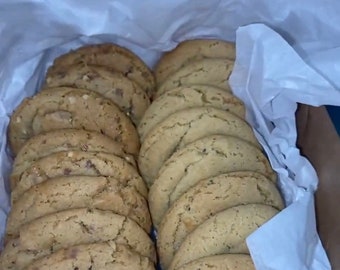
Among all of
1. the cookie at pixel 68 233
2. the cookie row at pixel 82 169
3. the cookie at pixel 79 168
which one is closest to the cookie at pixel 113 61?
the cookie row at pixel 82 169

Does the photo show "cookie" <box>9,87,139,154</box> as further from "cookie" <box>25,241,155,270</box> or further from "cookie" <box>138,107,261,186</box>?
"cookie" <box>25,241,155,270</box>

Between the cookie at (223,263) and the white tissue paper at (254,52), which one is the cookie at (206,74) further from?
the cookie at (223,263)

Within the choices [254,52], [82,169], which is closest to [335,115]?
[254,52]

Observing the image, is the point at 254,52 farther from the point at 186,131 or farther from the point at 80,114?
the point at 80,114

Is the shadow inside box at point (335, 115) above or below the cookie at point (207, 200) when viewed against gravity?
above

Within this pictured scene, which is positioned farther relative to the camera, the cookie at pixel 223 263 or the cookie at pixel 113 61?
the cookie at pixel 113 61

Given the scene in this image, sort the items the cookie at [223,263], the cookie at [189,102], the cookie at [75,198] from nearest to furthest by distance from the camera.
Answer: the cookie at [223,263], the cookie at [75,198], the cookie at [189,102]

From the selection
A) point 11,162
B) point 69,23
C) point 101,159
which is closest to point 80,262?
point 101,159

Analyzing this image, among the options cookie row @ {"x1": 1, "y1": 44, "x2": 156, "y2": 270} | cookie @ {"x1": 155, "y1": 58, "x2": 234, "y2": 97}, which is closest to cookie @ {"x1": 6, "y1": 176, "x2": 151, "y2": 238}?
cookie row @ {"x1": 1, "y1": 44, "x2": 156, "y2": 270}
